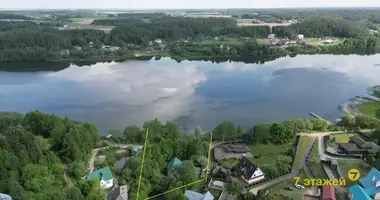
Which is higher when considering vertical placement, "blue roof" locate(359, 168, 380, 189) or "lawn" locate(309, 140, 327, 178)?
"blue roof" locate(359, 168, 380, 189)

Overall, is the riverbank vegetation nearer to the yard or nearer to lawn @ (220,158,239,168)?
the yard

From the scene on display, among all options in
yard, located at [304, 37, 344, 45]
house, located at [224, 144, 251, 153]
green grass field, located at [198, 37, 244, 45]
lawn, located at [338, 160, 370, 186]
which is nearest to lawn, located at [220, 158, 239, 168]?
house, located at [224, 144, 251, 153]

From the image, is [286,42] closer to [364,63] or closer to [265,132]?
[364,63]

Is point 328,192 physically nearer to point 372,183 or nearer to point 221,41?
point 372,183

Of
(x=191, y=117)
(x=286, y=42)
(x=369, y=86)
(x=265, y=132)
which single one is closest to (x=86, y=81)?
(x=191, y=117)

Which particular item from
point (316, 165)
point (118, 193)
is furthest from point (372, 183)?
point (118, 193)
